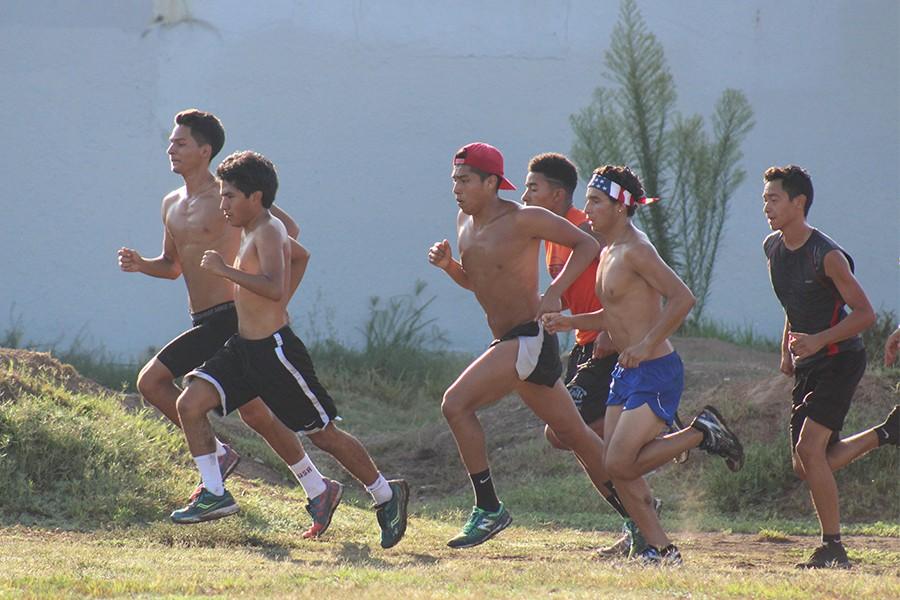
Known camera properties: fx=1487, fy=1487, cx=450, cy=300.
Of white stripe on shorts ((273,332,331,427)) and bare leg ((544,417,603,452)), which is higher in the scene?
white stripe on shorts ((273,332,331,427))

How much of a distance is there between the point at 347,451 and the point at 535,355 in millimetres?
1063

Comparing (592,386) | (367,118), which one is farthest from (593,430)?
(367,118)

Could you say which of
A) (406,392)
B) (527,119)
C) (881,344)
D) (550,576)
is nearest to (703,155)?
(527,119)

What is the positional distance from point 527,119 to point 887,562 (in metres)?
7.32

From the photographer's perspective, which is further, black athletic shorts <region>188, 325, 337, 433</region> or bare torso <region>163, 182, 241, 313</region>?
bare torso <region>163, 182, 241, 313</region>

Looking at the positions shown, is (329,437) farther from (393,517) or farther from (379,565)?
(379,565)

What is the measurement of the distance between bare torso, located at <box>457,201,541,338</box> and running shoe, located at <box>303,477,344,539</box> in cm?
117

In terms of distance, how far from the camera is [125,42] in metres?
12.9

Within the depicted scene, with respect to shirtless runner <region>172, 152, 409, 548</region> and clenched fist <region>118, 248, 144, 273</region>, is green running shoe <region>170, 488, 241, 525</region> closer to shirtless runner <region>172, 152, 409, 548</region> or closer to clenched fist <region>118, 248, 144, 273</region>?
shirtless runner <region>172, 152, 409, 548</region>

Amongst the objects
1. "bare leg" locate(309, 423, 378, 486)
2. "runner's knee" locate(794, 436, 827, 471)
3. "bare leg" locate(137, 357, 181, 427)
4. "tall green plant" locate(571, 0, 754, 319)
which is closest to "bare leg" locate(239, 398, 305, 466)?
"bare leg" locate(309, 423, 378, 486)

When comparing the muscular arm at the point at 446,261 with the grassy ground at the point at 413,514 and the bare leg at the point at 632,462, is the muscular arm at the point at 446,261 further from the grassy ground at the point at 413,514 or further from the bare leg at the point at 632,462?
the grassy ground at the point at 413,514

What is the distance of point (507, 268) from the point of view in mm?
6871

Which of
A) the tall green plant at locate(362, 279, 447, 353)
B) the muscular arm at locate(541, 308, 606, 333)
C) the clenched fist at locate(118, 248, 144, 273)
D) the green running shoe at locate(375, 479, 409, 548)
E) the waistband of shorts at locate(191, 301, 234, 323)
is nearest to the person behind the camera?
the muscular arm at locate(541, 308, 606, 333)

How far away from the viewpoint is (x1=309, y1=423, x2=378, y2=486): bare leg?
707 centimetres
